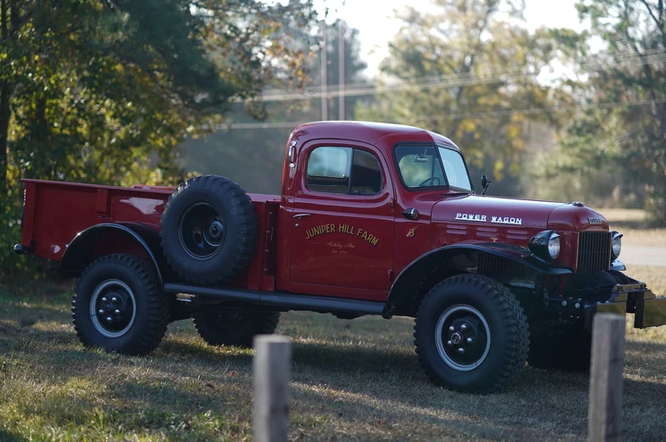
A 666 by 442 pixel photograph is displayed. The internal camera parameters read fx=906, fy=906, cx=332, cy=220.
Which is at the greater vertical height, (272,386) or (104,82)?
(104,82)

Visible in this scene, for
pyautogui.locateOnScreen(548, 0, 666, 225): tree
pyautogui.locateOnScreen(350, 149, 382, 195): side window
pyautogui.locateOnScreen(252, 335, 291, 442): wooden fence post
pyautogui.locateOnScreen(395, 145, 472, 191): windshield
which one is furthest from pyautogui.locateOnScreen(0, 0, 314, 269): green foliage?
pyautogui.locateOnScreen(548, 0, 666, 225): tree

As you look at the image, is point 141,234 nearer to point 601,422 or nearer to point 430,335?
point 430,335

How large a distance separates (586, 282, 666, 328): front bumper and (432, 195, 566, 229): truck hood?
82cm

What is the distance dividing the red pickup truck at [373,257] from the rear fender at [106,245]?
0.06 ft

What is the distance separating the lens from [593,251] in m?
7.40

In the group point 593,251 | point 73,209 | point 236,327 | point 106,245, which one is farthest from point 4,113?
point 593,251

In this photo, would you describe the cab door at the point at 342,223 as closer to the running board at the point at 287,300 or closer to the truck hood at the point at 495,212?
the running board at the point at 287,300

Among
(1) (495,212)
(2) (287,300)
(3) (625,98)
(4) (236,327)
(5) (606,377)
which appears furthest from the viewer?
(3) (625,98)

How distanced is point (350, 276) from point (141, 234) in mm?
2066

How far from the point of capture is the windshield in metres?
7.65

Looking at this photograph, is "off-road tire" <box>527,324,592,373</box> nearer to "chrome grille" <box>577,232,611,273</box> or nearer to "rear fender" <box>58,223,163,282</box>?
"chrome grille" <box>577,232,611,273</box>

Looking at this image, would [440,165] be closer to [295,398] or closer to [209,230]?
[209,230]

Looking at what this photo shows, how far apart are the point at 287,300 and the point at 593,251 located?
2.54 m

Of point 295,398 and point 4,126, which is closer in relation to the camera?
point 295,398
